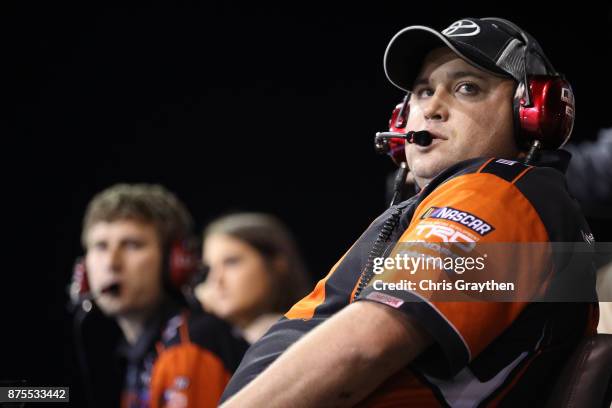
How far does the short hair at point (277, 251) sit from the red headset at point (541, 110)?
1.80 metres

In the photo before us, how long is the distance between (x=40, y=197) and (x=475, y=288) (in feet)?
10.8

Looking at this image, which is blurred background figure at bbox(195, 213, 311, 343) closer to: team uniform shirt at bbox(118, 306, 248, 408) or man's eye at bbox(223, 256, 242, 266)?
man's eye at bbox(223, 256, 242, 266)

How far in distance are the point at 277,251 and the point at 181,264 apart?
1.56 ft

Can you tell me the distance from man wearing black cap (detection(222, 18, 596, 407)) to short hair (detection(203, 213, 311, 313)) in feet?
5.87

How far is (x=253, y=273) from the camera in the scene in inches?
115

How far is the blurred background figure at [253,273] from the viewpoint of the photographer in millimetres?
2916

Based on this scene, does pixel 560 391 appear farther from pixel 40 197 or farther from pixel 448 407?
pixel 40 197

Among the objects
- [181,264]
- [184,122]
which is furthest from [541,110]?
[184,122]

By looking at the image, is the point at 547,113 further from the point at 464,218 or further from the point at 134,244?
the point at 134,244

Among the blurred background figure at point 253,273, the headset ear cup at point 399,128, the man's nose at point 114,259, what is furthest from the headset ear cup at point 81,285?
the headset ear cup at point 399,128

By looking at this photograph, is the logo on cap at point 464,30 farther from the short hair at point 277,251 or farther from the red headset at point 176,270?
the short hair at point 277,251

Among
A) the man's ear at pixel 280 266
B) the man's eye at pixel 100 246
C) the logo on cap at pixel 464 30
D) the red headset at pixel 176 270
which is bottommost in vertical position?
the man's ear at pixel 280 266

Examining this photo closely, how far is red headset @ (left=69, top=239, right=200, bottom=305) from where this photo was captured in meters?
2.59

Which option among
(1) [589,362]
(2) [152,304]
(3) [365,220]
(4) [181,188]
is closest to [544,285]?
(1) [589,362]
